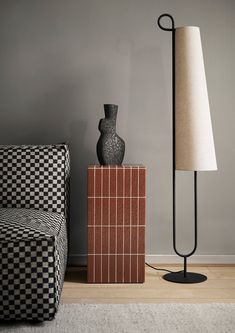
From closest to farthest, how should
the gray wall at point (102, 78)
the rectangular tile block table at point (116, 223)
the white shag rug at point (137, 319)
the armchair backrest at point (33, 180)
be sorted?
the white shag rug at point (137, 319) < the rectangular tile block table at point (116, 223) < the armchair backrest at point (33, 180) < the gray wall at point (102, 78)

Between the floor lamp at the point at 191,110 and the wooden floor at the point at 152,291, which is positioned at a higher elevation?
the floor lamp at the point at 191,110

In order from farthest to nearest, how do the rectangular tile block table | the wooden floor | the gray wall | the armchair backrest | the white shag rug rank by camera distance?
the gray wall → the armchair backrest → the rectangular tile block table → the wooden floor → the white shag rug

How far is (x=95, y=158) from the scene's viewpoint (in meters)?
4.16

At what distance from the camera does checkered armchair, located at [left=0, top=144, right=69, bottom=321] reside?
111 inches

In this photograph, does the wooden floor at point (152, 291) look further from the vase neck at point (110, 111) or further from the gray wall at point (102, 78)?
the vase neck at point (110, 111)

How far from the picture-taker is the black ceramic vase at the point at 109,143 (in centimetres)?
372

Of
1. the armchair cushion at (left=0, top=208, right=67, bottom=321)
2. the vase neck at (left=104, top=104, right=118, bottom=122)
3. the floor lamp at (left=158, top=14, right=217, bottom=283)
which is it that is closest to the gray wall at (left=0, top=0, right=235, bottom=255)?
the vase neck at (left=104, top=104, right=118, bottom=122)

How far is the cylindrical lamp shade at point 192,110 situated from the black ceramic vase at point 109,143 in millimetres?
391

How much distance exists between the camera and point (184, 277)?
3744mm

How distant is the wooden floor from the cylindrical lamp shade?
0.72m

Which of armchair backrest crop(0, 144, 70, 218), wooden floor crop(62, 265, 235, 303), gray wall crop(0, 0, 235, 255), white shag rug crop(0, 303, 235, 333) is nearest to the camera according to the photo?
white shag rug crop(0, 303, 235, 333)

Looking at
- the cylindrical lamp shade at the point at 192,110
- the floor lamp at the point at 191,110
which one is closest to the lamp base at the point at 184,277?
the floor lamp at the point at 191,110

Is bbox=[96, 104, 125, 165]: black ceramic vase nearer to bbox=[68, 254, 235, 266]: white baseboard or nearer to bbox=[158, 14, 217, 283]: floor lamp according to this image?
bbox=[158, 14, 217, 283]: floor lamp

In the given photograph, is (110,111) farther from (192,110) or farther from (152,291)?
(152,291)
